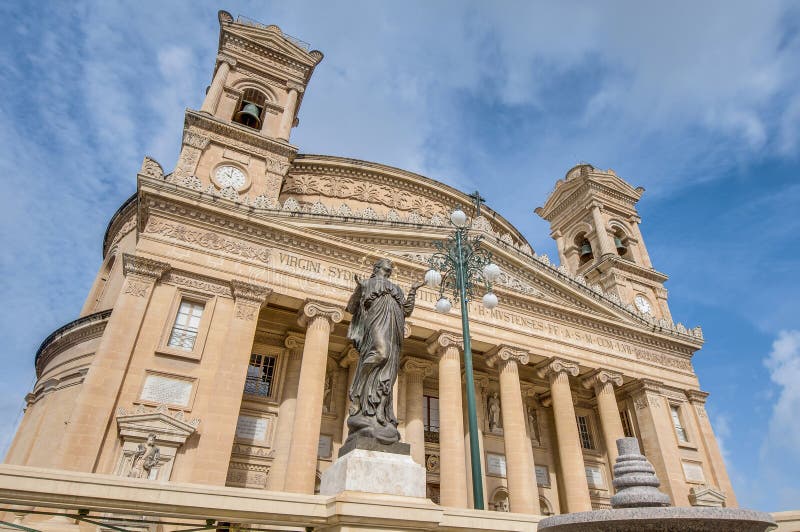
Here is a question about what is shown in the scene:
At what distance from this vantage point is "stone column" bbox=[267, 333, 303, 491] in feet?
46.2

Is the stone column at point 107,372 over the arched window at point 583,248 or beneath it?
beneath

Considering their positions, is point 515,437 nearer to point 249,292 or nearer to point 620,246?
point 249,292

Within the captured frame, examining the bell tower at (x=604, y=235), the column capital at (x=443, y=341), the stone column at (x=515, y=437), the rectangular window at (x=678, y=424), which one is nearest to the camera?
the stone column at (x=515, y=437)

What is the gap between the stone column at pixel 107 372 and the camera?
1158cm

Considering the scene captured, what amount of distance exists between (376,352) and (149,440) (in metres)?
9.19

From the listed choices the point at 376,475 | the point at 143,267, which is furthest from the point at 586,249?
the point at 376,475

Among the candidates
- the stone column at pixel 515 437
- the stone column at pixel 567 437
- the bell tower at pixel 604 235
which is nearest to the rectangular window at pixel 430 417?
the stone column at pixel 515 437

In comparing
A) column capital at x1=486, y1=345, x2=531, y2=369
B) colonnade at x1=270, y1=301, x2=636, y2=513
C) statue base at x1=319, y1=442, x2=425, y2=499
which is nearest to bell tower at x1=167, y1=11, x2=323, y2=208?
colonnade at x1=270, y1=301, x2=636, y2=513

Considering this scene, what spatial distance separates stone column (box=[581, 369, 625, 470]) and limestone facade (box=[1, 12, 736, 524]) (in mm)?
57

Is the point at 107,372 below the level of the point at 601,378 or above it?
below

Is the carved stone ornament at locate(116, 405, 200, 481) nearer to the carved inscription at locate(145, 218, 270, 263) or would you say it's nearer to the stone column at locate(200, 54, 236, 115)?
the carved inscription at locate(145, 218, 270, 263)

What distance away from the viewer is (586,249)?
104ft

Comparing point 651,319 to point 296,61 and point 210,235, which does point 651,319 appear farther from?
point 296,61

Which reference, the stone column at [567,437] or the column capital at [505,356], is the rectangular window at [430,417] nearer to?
the column capital at [505,356]
